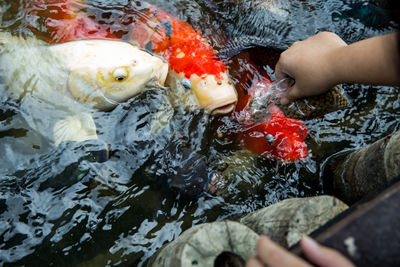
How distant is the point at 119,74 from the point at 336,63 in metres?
1.52

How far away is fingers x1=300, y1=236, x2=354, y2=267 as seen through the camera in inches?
42.4

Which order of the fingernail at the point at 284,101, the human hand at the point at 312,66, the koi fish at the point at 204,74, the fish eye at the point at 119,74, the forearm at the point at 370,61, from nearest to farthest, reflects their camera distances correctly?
the forearm at the point at 370,61 → the human hand at the point at 312,66 → the fingernail at the point at 284,101 → the fish eye at the point at 119,74 → the koi fish at the point at 204,74

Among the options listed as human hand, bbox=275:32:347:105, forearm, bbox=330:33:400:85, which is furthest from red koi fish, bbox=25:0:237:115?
forearm, bbox=330:33:400:85

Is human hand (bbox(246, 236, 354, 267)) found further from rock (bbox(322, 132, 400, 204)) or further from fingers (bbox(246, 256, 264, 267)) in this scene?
rock (bbox(322, 132, 400, 204))

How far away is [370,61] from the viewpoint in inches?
76.0

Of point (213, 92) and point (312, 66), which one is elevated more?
point (312, 66)

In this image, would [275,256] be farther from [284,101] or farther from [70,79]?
[70,79]

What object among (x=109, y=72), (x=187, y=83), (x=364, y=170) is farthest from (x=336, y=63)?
(x=109, y=72)

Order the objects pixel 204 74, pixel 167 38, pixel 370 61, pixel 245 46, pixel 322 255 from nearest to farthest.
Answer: pixel 322 255 → pixel 370 61 → pixel 204 74 → pixel 245 46 → pixel 167 38

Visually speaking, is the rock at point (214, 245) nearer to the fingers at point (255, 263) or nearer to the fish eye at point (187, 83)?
the fingers at point (255, 263)

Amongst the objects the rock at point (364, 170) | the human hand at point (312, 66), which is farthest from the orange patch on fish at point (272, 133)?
the human hand at point (312, 66)

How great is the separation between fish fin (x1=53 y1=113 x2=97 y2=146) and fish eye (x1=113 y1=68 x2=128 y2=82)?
385 mm

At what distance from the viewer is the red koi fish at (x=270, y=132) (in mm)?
2639

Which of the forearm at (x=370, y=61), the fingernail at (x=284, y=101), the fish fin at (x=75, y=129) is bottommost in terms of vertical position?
the fish fin at (x=75, y=129)
